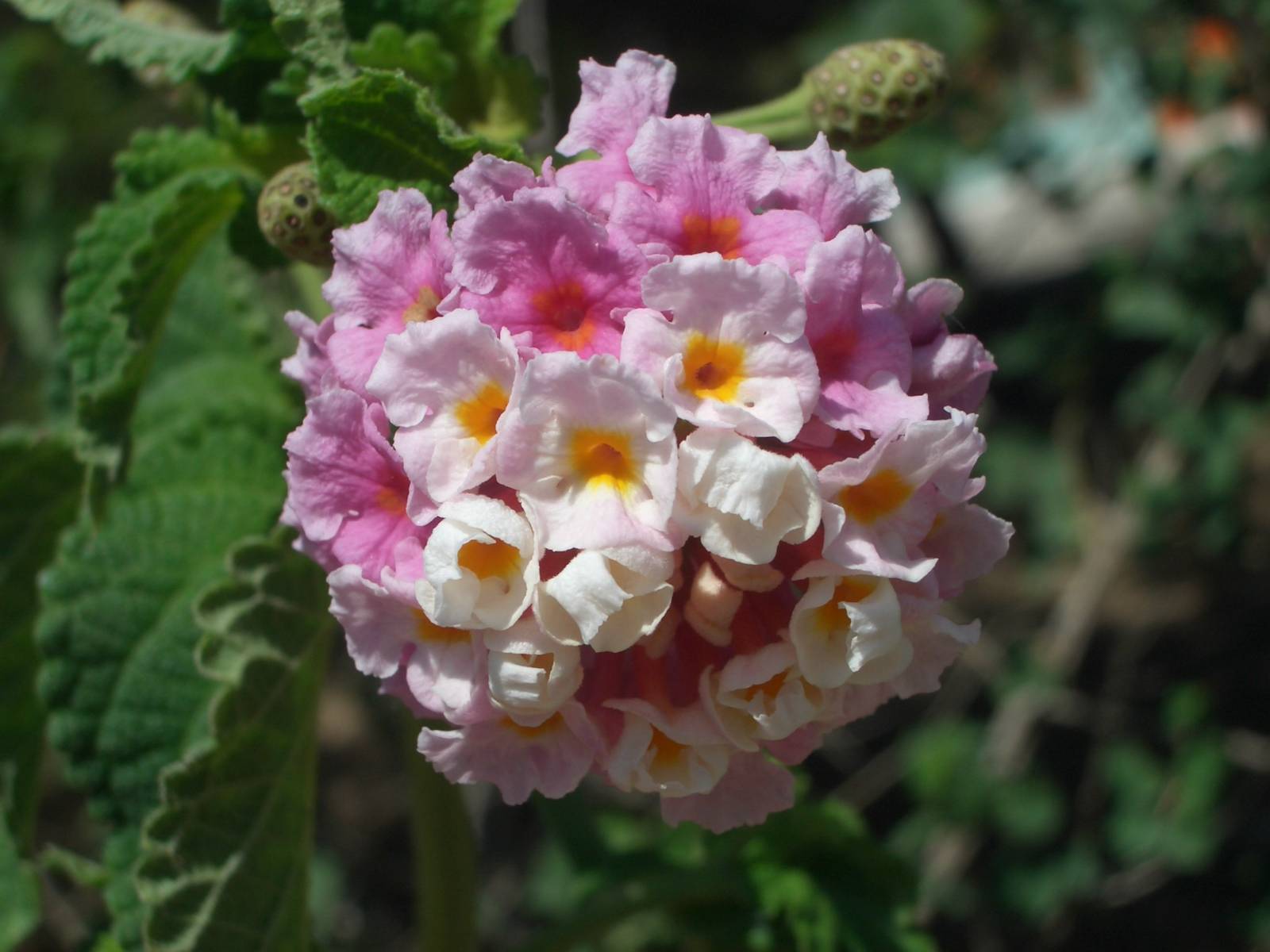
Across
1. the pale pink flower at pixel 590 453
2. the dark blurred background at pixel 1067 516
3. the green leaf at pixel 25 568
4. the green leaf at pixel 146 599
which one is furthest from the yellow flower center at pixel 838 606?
the dark blurred background at pixel 1067 516

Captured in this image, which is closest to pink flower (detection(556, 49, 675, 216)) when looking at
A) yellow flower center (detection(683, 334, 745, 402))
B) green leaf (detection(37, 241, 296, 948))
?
yellow flower center (detection(683, 334, 745, 402))

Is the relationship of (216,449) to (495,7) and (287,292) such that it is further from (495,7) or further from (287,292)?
(287,292)

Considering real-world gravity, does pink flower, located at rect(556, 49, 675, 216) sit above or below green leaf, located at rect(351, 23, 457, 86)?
above

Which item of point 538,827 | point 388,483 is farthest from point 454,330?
point 538,827

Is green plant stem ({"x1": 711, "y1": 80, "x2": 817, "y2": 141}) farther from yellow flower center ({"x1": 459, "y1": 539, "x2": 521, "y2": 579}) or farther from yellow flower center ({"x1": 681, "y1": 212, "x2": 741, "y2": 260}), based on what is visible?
yellow flower center ({"x1": 459, "y1": 539, "x2": 521, "y2": 579})

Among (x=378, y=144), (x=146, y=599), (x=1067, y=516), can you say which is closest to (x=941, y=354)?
(x=378, y=144)

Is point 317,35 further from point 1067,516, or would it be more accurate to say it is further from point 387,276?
point 1067,516

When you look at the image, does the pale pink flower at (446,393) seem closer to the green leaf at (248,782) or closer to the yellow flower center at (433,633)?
the yellow flower center at (433,633)

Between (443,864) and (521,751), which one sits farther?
(443,864)
